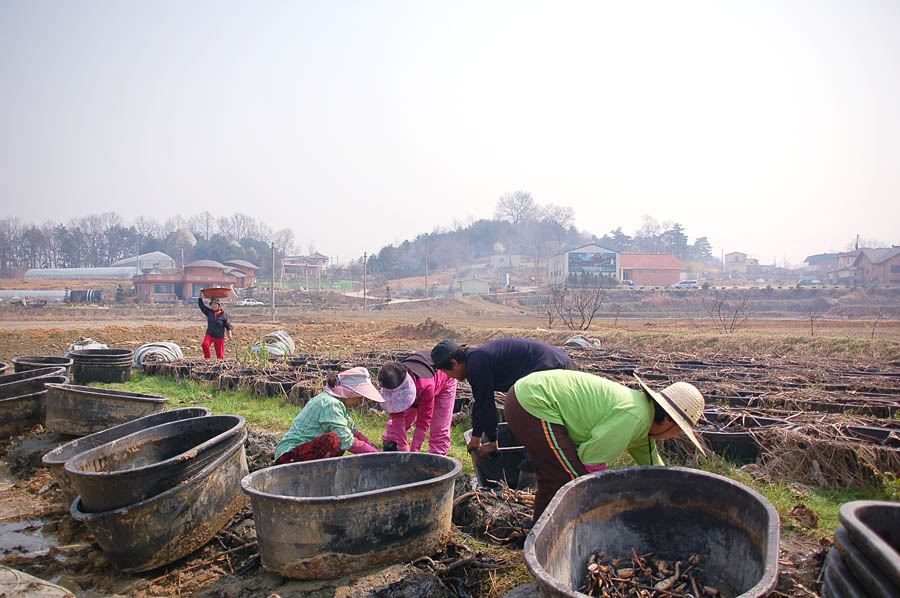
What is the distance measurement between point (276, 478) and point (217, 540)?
837mm

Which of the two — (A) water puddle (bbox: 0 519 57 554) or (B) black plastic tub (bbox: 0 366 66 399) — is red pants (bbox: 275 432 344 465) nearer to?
(A) water puddle (bbox: 0 519 57 554)

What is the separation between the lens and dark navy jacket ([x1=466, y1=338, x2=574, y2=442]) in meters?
4.30

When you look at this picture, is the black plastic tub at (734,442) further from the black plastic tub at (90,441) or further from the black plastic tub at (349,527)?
the black plastic tub at (90,441)

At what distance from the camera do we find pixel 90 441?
494 cm

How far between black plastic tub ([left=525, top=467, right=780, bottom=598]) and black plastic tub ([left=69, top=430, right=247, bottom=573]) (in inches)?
95.9

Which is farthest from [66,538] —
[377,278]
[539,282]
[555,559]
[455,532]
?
[377,278]

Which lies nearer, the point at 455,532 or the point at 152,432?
the point at 455,532

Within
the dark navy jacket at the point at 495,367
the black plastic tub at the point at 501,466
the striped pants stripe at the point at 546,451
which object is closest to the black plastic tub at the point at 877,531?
the striped pants stripe at the point at 546,451

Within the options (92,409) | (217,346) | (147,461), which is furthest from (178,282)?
(147,461)

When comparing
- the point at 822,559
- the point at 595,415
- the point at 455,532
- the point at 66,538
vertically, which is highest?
the point at 595,415

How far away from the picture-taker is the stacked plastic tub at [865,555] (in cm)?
185

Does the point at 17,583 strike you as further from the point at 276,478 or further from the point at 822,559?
the point at 822,559

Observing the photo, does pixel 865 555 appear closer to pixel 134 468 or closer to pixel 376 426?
pixel 134 468

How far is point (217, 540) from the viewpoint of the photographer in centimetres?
418
